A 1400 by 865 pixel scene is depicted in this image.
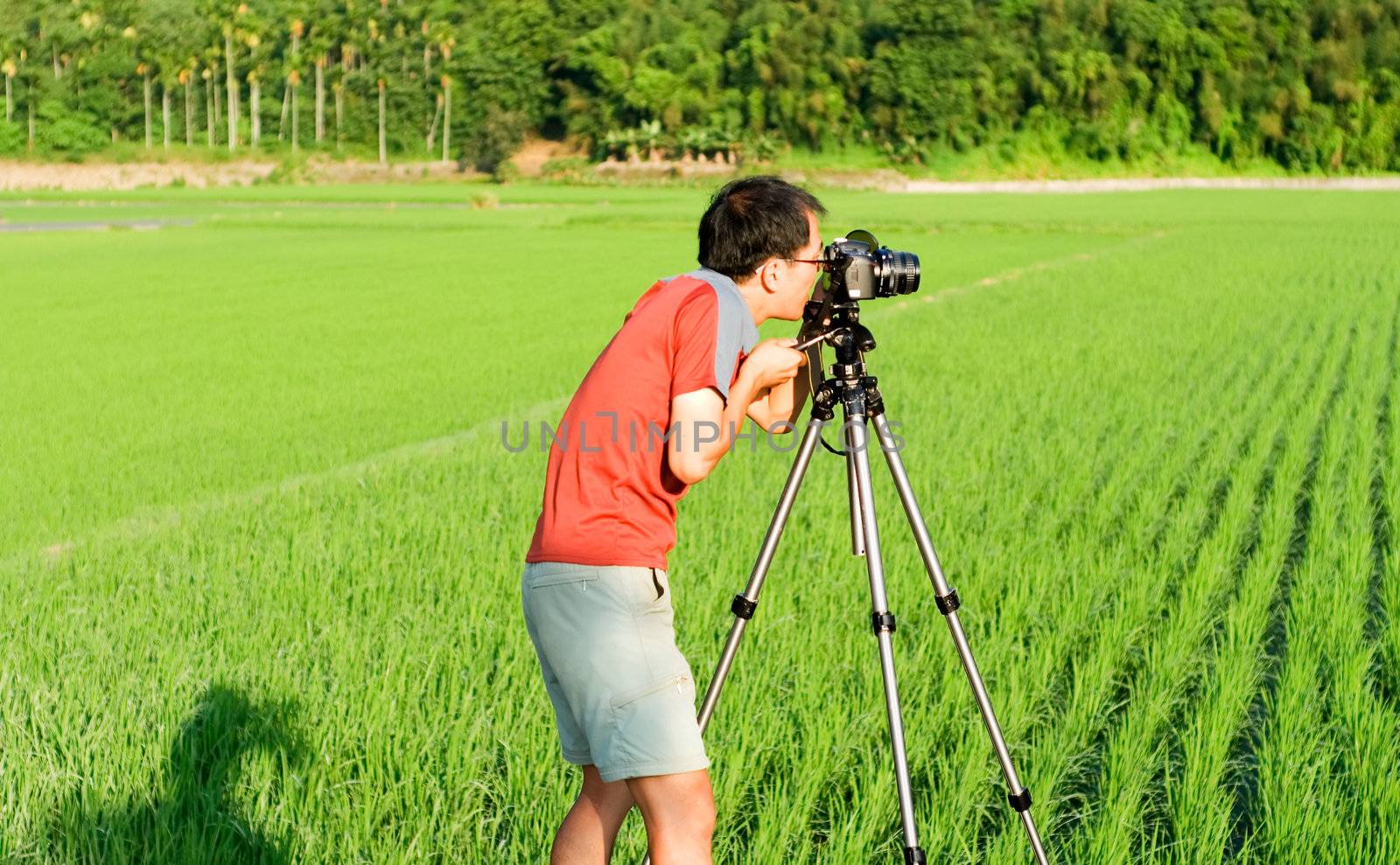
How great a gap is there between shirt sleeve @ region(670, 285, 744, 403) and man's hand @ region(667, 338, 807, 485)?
0.06 feet

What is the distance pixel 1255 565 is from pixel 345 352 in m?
9.49

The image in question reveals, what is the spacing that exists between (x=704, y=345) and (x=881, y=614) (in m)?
0.61

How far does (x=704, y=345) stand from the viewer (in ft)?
6.79

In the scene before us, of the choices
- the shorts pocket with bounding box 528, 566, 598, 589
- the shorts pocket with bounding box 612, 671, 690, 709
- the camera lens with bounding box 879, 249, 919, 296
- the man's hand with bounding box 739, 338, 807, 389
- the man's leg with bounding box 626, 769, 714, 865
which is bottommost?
the man's leg with bounding box 626, 769, 714, 865

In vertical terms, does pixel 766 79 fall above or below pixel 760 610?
above

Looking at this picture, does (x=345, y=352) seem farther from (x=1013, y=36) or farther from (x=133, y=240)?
(x=1013, y=36)

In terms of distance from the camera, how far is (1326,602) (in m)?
4.65

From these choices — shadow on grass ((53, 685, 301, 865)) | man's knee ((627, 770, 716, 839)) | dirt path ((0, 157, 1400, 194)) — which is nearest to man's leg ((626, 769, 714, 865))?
man's knee ((627, 770, 716, 839))

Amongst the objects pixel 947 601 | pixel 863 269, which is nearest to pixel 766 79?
pixel 947 601

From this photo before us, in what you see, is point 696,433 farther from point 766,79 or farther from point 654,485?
point 766,79

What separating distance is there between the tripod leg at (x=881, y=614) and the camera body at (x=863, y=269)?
213 millimetres

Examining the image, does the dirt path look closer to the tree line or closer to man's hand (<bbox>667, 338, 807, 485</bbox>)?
the tree line

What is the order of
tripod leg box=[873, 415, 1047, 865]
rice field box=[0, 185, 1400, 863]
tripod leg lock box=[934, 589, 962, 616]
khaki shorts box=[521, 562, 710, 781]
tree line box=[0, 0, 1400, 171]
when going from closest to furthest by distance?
khaki shorts box=[521, 562, 710, 781] → tripod leg box=[873, 415, 1047, 865] → tripod leg lock box=[934, 589, 962, 616] → rice field box=[0, 185, 1400, 863] → tree line box=[0, 0, 1400, 171]

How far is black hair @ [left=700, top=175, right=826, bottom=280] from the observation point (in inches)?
85.6
